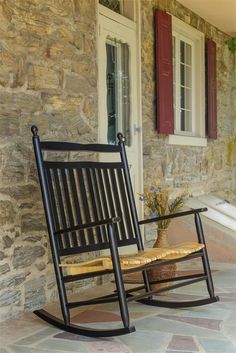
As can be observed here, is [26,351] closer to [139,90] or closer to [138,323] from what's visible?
[138,323]

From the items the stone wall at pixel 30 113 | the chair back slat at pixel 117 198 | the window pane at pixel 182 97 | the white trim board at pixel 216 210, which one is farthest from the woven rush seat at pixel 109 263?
the window pane at pixel 182 97

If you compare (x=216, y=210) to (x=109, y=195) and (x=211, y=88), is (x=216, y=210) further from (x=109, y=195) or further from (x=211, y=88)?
(x=109, y=195)

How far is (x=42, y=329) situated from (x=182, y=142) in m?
3.27

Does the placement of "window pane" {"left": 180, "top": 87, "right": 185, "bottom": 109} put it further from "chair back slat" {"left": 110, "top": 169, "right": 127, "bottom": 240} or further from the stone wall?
"chair back slat" {"left": 110, "top": 169, "right": 127, "bottom": 240}

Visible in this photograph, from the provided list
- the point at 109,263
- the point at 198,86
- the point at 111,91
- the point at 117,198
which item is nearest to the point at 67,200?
the point at 117,198

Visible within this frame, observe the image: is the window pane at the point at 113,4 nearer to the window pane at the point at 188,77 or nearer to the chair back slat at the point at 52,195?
the window pane at the point at 188,77

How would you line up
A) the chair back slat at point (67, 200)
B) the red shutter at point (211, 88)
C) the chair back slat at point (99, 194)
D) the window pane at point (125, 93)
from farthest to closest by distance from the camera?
the red shutter at point (211, 88)
the window pane at point (125, 93)
the chair back slat at point (99, 194)
the chair back slat at point (67, 200)

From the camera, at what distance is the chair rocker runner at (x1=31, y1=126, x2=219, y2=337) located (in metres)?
2.62

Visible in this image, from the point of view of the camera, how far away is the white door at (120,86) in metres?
4.15

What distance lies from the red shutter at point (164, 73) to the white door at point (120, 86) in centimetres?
39

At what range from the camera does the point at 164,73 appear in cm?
509

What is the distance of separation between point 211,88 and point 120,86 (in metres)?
2.17

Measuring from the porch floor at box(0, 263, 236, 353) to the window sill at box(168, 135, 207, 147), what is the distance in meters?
2.35

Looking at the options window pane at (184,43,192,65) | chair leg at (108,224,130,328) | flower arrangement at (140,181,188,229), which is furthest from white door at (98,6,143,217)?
chair leg at (108,224,130,328)
